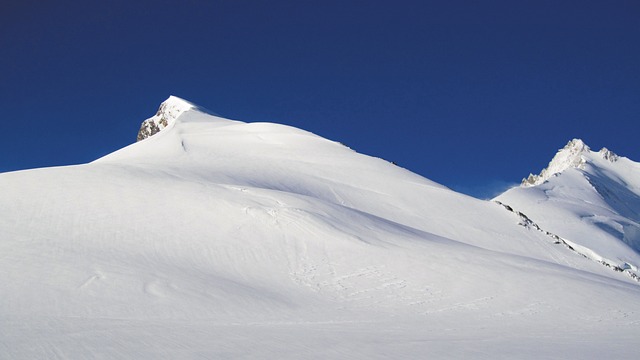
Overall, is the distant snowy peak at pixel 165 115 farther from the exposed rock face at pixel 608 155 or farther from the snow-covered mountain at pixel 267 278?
the exposed rock face at pixel 608 155

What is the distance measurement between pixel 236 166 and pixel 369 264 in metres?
21.6

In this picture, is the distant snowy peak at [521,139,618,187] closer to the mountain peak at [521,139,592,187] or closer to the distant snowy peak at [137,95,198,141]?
the mountain peak at [521,139,592,187]

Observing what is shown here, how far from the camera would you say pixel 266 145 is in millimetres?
52375

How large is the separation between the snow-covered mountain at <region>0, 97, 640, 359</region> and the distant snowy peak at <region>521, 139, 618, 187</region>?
117 metres

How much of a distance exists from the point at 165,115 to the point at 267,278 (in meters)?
90.1

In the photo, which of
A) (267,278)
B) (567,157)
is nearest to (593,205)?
(267,278)

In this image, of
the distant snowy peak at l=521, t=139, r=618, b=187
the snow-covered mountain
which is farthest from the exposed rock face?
the snow-covered mountain

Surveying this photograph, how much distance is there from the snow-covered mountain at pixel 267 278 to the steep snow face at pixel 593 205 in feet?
58.7

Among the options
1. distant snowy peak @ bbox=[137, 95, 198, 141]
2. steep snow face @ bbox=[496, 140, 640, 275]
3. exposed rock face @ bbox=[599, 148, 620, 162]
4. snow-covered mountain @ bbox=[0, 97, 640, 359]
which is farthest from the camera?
exposed rock face @ bbox=[599, 148, 620, 162]

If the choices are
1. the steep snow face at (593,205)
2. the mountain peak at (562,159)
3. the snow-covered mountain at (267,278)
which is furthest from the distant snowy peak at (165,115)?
the mountain peak at (562,159)

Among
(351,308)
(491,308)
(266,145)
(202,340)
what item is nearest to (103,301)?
(202,340)

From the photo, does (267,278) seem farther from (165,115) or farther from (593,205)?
(165,115)

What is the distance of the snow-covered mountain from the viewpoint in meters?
12.0

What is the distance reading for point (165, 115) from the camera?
104 m
